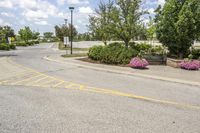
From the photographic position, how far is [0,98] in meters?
9.87

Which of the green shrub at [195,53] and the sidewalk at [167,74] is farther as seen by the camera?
the green shrub at [195,53]

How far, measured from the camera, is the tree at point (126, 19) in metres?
24.9

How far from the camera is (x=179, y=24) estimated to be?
19578 mm

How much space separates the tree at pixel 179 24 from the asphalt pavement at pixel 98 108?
8096 mm

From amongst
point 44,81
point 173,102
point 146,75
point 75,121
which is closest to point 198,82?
point 146,75

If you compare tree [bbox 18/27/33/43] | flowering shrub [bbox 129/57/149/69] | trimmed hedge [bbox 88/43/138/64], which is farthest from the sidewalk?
tree [bbox 18/27/33/43]

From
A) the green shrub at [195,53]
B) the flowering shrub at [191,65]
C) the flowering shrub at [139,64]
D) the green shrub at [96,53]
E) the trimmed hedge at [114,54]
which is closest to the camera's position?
the flowering shrub at [191,65]

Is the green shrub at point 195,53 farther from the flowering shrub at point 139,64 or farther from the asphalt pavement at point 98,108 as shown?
the asphalt pavement at point 98,108

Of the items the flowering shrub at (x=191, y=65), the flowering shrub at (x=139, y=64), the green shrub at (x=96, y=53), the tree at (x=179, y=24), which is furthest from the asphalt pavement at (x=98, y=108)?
the green shrub at (x=96, y=53)

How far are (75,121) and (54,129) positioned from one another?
2.59 ft

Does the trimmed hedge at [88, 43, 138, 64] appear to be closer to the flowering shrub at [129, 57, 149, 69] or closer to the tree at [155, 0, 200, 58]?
the flowering shrub at [129, 57, 149, 69]

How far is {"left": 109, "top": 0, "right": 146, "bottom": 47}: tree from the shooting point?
24.9m

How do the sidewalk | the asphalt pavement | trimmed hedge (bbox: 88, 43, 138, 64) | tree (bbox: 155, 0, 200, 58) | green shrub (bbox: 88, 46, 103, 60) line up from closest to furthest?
1. the asphalt pavement
2. the sidewalk
3. tree (bbox: 155, 0, 200, 58)
4. trimmed hedge (bbox: 88, 43, 138, 64)
5. green shrub (bbox: 88, 46, 103, 60)

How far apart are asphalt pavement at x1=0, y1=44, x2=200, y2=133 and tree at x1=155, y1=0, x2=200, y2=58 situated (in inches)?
319
